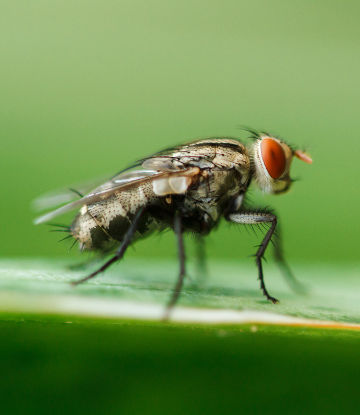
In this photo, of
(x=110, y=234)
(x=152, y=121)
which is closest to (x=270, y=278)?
(x=110, y=234)

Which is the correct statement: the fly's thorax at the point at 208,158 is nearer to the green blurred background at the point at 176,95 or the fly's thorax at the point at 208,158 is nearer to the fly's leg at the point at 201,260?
the green blurred background at the point at 176,95

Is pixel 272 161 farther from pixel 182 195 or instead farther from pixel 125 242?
pixel 125 242

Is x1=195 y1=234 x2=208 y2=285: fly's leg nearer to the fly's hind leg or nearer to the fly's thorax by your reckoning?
the fly's hind leg

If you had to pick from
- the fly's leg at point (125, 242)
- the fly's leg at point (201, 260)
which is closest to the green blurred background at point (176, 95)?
the fly's leg at point (201, 260)

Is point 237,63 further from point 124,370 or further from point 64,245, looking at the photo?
point 124,370

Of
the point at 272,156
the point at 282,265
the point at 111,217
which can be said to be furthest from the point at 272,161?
the point at 111,217

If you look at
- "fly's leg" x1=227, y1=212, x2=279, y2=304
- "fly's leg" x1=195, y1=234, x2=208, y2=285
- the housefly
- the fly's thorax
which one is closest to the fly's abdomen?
the housefly
